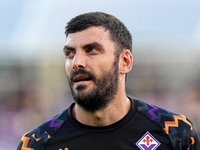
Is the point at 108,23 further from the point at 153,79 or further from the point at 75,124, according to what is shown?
the point at 153,79

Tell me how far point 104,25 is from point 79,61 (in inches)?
18.5

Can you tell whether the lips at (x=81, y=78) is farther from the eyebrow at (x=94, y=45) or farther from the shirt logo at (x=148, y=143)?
the shirt logo at (x=148, y=143)

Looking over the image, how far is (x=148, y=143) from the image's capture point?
2.76 m

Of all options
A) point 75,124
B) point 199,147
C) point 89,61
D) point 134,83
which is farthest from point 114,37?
point 134,83

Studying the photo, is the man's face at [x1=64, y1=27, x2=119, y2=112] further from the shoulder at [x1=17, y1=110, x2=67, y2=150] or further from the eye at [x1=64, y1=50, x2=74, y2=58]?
the shoulder at [x1=17, y1=110, x2=67, y2=150]

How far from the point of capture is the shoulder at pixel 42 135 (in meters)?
2.83

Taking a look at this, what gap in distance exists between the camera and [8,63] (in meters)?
10.8

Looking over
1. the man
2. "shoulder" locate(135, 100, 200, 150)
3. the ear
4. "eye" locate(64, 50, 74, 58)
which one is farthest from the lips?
"shoulder" locate(135, 100, 200, 150)

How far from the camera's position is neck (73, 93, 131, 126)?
2846mm

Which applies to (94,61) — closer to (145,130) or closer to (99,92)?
(99,92)

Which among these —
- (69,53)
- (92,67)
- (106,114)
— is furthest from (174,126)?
(69,53)

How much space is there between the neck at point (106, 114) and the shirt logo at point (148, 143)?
0.27 m

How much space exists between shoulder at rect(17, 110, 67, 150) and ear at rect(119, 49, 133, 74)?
654mm

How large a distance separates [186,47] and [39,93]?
16.1ft
